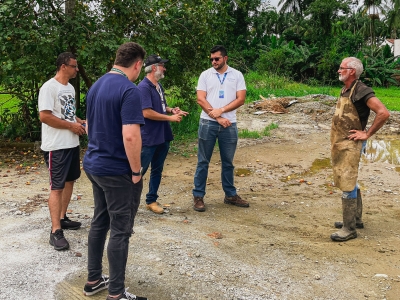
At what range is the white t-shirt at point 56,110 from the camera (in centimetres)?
457

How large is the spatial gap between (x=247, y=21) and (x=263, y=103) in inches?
708

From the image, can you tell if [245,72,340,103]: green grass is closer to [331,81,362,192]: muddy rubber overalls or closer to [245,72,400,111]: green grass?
[245,72,400,111]: green grass

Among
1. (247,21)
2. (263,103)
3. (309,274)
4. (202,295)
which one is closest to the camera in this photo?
(202,295)

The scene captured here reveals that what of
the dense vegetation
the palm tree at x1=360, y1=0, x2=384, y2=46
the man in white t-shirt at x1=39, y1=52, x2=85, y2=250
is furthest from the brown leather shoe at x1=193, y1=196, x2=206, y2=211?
the palm tree at x1=360, y1=0, x2=384, y2=46

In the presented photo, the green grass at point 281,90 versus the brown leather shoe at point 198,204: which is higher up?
the green grass at point 281,90

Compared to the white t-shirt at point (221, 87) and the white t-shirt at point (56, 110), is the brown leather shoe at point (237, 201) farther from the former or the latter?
the white t-shirt at point (56, 110)

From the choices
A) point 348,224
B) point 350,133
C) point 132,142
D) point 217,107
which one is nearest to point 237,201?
point 217,107

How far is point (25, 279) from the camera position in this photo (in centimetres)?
394

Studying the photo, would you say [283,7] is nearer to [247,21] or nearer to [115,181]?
[247,21]

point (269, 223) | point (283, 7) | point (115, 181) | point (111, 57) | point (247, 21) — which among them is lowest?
point (269, 223)

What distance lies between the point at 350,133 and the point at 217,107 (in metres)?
1.78

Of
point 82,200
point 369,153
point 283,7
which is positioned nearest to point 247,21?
point 283,7

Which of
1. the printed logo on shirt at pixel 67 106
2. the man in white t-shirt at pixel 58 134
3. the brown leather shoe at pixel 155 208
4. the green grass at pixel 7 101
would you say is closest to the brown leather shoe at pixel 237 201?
the brown leather shoe at pixel 155 208

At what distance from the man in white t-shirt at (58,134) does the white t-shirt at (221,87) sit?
191 cm
